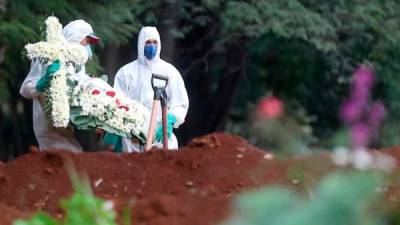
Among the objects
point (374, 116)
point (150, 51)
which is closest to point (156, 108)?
point (150, 51)

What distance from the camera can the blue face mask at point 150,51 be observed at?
10.9 meters

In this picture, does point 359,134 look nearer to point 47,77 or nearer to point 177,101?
point 47,77

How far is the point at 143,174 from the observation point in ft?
27.4

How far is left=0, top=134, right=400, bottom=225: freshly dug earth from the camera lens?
7.71 metres

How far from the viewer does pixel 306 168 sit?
3.67m

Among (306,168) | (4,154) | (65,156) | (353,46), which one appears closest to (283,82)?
(353,46)

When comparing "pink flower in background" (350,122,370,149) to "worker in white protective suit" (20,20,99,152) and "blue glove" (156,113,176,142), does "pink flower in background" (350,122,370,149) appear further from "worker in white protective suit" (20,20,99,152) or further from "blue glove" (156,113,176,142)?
"blue glove" (156,113,176,142)

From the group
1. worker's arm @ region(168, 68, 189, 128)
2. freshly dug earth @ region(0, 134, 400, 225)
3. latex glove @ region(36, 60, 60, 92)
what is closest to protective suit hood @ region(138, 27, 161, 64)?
worker's arm @ region(168, 68, 189, 128)

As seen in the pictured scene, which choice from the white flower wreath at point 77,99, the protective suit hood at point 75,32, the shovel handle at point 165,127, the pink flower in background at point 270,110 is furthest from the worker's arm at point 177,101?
the pink flower in background at point 270,110

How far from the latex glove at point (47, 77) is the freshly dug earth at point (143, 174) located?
1049mm

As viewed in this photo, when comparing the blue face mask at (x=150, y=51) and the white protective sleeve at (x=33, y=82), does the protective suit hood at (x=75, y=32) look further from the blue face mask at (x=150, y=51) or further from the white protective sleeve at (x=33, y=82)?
the blue face mask at (x=150, y=51)

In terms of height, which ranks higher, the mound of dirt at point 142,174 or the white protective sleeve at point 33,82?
the white protective sleeve at point 33,82

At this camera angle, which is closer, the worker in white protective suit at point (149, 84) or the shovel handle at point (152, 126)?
the shovel handle at point (152, 126)

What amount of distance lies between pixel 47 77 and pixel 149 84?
144 centimetres
